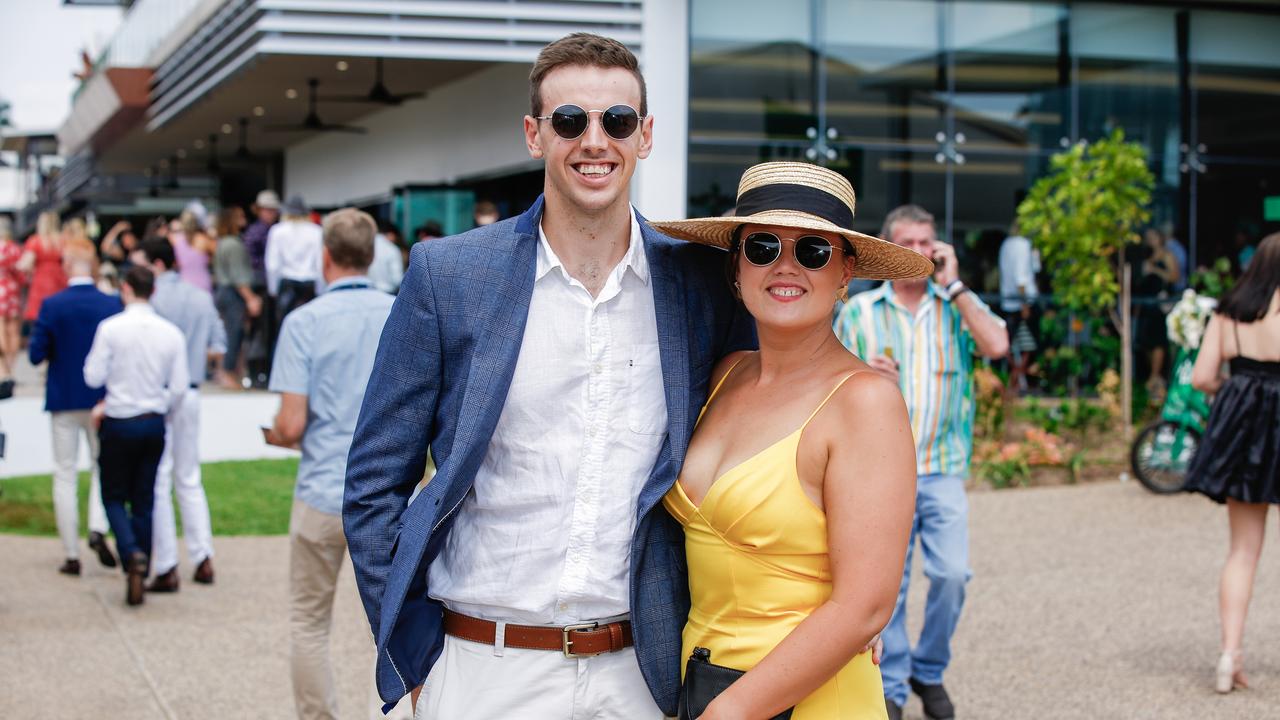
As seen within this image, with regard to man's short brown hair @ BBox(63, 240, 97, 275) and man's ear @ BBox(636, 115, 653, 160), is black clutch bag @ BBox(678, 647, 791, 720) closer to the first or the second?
man's ear @ BBox(636, 115, 653, 160)

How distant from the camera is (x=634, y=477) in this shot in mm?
2748

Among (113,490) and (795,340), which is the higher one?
(795,340)

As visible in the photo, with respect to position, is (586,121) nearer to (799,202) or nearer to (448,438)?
(799,202)

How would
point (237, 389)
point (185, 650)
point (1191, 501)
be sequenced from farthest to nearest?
point (237, 389)
point (1191, 501)
point (185, 650)

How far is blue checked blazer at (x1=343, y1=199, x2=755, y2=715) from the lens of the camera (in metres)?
2.69

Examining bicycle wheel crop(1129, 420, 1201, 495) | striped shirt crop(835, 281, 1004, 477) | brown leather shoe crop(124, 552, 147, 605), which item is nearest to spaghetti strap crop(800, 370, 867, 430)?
striped shirt crop(835, 281, 1004, 477)

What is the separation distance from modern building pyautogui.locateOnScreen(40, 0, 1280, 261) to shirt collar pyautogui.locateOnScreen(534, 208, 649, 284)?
12241 millimetres

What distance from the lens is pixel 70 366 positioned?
8.20m

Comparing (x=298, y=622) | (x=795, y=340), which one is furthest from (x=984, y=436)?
(x=795, y=340)

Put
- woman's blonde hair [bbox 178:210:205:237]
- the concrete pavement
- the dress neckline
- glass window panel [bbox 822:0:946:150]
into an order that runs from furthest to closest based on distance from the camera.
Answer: woman's blonde hair [bbox 178:210:205:237] < glass window panel [bbox 822:0:946:150] < the concrete pavement < the dress neckline

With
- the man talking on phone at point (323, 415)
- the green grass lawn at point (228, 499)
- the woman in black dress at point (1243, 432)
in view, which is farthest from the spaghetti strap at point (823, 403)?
the green grass lawn at point (228, 499)

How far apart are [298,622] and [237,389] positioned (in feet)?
41.3

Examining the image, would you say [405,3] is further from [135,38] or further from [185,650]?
[135,38]

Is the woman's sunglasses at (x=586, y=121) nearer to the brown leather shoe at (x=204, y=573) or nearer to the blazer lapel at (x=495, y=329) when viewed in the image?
the blazer lapel at (x=495, y=329)
